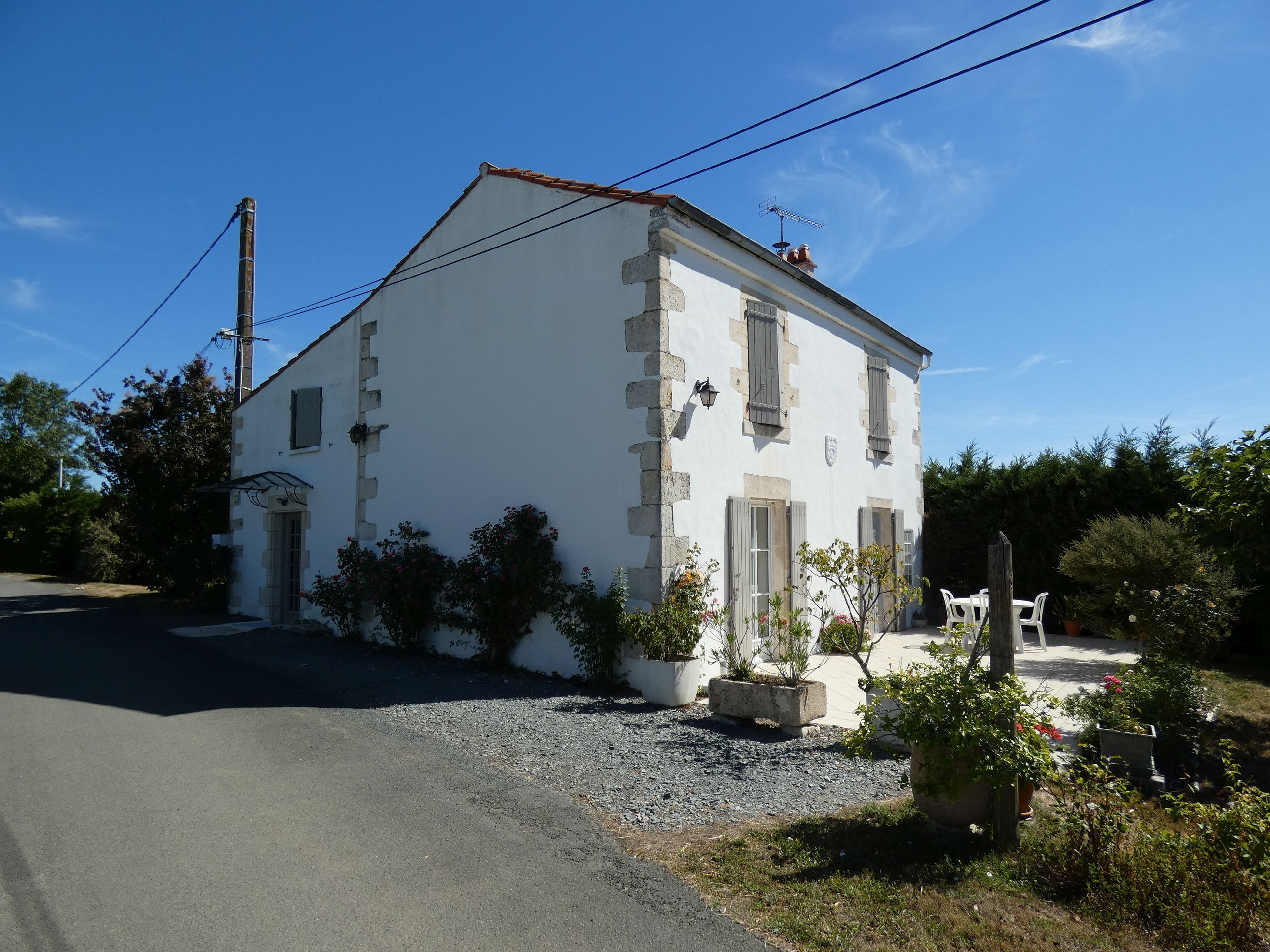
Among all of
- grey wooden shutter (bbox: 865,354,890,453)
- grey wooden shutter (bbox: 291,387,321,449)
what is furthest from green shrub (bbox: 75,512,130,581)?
grey wooden shutter (bbox: 865,354,890,453)

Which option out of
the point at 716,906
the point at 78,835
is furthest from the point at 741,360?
the point at 78,835

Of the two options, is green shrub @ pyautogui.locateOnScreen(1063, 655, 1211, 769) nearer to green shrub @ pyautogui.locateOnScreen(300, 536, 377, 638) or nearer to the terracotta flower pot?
the terracotta flower pot

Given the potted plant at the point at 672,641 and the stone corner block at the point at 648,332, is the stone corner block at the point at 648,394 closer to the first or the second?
the stone corner block at the point at 648,332

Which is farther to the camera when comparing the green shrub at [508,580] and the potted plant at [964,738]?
the green shrub at [508,580]

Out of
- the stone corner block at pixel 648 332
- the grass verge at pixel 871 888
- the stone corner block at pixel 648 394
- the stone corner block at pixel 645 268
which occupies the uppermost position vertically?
the stone corner block at pixel 645 268

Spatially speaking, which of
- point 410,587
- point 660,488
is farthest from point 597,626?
point 410,587

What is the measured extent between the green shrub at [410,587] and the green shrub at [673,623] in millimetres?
2814

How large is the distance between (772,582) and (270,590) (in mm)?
7564

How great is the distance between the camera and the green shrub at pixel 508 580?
7332 millimetres

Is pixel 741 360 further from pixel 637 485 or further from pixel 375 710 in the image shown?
pixel 375 710

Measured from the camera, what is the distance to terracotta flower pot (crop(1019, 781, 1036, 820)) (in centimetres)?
347

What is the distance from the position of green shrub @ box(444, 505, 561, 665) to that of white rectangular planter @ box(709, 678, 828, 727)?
206 cm

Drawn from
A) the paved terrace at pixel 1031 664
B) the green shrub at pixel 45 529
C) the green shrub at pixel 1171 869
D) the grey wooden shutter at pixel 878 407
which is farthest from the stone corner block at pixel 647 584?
the green shrub at pixel 45 529

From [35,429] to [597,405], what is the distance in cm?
3618
